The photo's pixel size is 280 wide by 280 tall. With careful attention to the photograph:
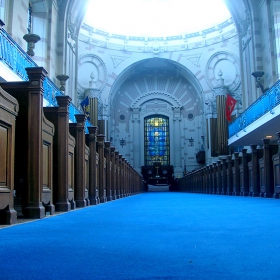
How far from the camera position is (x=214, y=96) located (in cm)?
2236

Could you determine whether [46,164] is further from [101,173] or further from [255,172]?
[255,172]

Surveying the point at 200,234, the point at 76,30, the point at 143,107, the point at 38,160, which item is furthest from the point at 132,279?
the point at 143,107

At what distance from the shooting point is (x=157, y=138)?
25.3 meters

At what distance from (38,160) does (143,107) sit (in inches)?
836

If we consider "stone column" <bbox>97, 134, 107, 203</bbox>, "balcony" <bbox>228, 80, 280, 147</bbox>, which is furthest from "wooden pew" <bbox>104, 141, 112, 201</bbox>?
"balcony" <bbox>228, 80, 280, 147</bbox>

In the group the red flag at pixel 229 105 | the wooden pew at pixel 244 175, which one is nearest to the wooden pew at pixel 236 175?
the wooden pew at pixel 244 175

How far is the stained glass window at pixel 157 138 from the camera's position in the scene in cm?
2525

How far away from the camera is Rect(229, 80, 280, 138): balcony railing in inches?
441

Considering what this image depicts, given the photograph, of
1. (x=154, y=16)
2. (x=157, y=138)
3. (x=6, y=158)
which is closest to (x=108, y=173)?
(x=6, y=158)

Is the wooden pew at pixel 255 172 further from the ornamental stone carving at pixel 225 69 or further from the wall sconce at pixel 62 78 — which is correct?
the ornamental stone carving at pixel 225 69

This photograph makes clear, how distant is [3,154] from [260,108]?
429 inches

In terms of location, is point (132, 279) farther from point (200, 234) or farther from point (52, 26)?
point (52, 26)

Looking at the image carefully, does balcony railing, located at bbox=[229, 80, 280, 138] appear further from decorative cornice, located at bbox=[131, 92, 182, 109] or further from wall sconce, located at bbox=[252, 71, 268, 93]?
decorative cornice, located at bbox=[131, 92, 182, 109]

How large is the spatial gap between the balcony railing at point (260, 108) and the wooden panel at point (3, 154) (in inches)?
354
